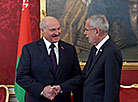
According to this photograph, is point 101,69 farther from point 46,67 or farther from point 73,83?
point 46,67

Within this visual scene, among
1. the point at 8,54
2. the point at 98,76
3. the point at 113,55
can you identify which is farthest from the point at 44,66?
the point at 8,54

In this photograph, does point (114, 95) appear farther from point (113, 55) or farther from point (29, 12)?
point (29, 12)

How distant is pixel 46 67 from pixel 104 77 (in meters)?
0.62

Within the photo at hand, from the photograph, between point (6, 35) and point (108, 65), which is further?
point (6, 35)

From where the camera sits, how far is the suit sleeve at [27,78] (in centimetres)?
209

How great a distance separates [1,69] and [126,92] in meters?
2.17

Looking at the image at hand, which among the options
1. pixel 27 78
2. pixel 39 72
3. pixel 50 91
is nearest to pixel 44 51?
pixel 39 72

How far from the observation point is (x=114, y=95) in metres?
1.86

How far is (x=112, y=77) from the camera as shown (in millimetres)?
1851

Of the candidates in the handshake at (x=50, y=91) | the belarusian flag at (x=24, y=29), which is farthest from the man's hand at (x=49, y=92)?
the belarusian flag at (x=24, y=29)

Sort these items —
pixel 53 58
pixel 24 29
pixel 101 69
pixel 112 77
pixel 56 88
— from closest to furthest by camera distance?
pixel 112 77 < pixel 101 69 < pixel 56 88 < pixel 53 58 < pixel 24 29

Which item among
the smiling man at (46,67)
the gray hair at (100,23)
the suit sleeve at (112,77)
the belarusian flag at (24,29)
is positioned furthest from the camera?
the belarusian flag at (24,29)

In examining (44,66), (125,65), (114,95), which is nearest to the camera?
(114,95)

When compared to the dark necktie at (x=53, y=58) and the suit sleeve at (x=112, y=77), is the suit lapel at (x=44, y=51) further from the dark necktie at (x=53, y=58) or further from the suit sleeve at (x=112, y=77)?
the suit sleeve at (x=112, y=77)
